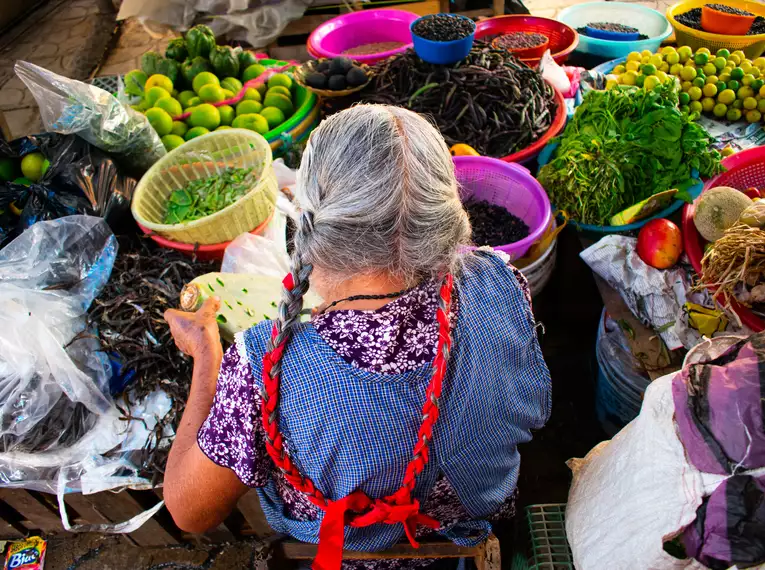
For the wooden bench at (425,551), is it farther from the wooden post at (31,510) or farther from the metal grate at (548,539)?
the wooden post at (31,510)

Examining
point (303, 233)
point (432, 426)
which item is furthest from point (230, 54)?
point (432, 426)

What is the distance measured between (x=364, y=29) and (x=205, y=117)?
68.3 inches

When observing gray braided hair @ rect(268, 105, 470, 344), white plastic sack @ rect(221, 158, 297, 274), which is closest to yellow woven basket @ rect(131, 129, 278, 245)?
white plastic sack @ rect(221, 158, 297, 274)

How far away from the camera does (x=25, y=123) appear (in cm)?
519

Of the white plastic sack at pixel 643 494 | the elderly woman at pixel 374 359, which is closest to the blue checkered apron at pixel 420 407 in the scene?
the elderly woman at pixel 374 359

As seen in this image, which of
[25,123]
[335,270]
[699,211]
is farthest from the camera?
[25,123]

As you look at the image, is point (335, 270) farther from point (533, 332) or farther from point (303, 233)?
point (533, 332)

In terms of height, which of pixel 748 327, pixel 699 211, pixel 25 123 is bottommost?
pixel 25 123

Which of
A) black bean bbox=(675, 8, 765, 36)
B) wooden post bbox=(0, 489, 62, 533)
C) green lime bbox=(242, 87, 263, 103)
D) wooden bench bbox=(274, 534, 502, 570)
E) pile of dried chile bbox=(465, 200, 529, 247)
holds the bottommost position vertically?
wooden post bbox=(0, 489, 62, 533)

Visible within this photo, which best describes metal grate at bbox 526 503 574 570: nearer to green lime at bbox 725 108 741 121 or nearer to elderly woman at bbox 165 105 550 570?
elderly woman at bbox 165 105 550 570

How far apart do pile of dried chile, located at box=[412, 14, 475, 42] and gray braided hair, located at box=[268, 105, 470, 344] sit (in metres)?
2.37

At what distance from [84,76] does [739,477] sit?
22.1ft

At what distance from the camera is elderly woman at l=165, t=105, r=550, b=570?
1.08m

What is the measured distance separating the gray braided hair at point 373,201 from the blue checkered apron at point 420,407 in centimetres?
16
